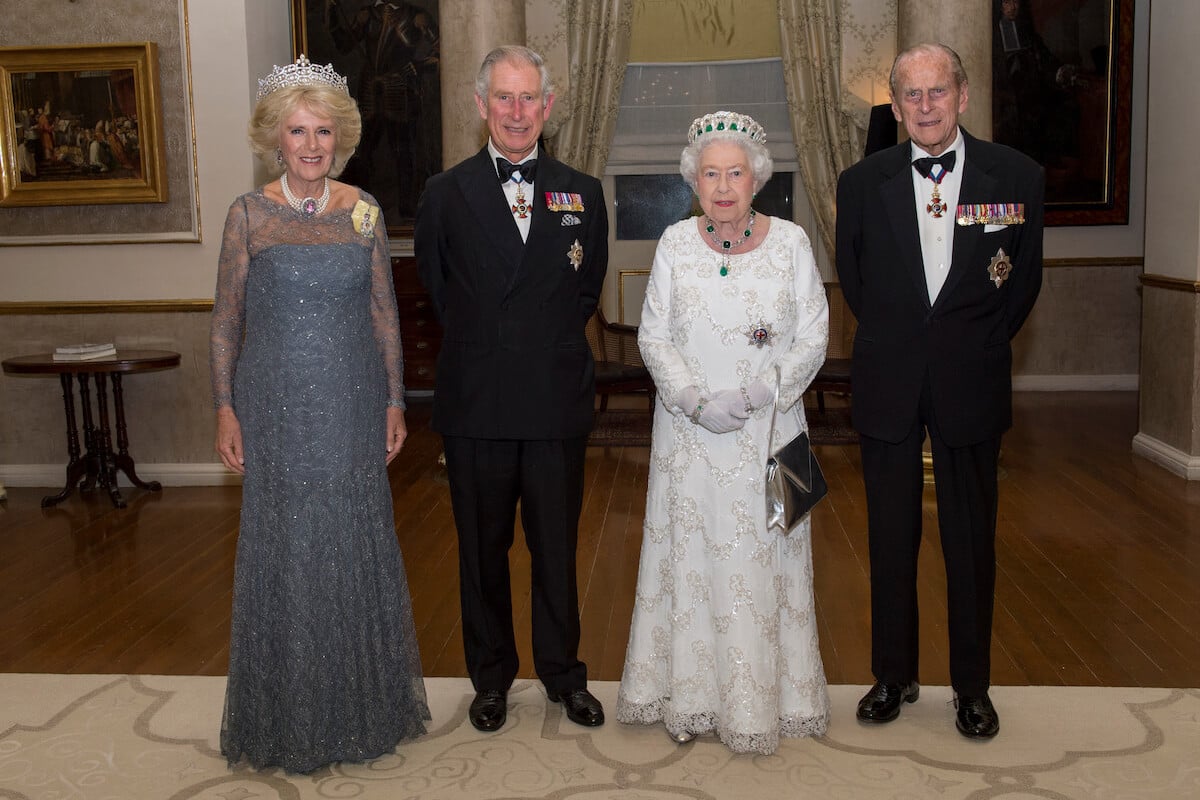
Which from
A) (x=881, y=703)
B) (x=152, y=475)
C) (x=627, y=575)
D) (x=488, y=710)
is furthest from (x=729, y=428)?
(x=152, y=475)

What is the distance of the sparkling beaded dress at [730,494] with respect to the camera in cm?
338

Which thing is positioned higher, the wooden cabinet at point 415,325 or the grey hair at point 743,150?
the grey hair at point 743,150

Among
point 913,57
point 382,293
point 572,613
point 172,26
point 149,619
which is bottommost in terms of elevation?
→ point 149,619

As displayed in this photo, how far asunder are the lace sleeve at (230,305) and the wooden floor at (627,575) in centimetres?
136

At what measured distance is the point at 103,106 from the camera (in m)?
6.96

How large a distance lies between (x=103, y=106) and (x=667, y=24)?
187 inches

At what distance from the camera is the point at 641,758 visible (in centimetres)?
344

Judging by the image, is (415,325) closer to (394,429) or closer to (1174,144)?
(1174,144)

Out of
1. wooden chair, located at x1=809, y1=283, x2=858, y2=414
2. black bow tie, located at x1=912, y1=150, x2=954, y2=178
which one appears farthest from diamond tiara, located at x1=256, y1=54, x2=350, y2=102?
wooden chair, located at x1=809, y1=283, x2=858, y2=414

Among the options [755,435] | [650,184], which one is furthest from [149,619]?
[650,184]

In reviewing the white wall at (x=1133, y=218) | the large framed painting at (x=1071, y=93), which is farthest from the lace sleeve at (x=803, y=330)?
the white wall at (x=1133, y=218)

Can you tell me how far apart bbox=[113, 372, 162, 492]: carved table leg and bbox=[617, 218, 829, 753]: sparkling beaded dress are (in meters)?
4.48

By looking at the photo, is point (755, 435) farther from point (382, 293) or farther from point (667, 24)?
point (667, 24)

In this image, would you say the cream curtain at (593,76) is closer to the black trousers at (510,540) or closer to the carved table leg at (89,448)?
the carved table leg at (89,448)
